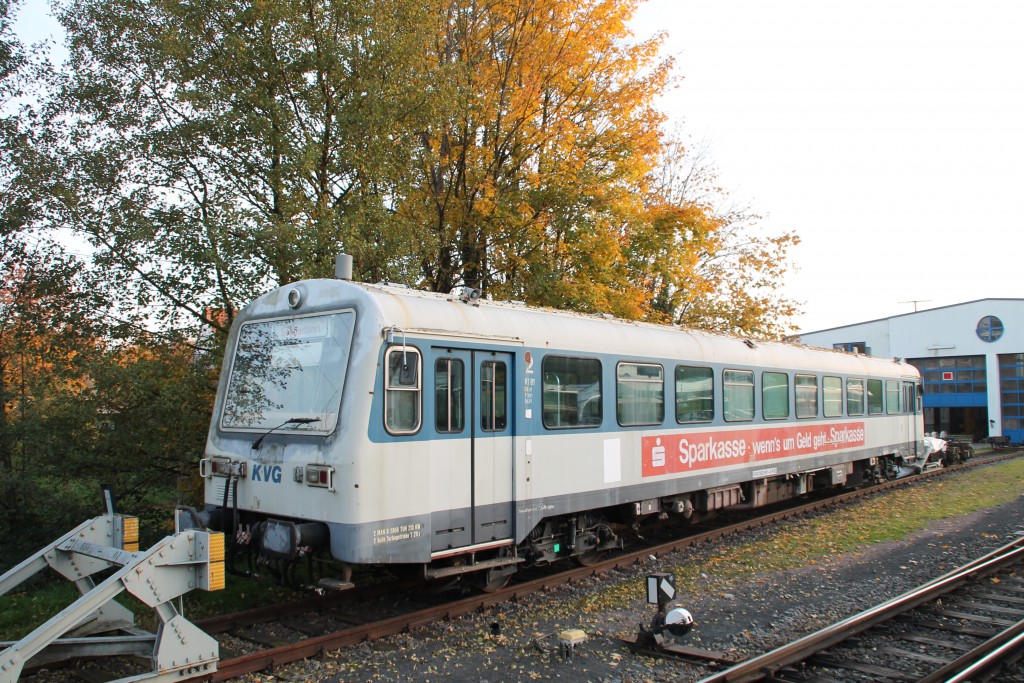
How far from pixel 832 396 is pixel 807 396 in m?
1.29

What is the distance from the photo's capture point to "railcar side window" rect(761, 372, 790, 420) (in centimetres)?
1292

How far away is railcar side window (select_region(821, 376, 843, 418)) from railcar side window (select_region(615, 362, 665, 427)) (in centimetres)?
601

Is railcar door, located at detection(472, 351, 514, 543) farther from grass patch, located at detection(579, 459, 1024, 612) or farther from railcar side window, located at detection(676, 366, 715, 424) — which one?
railcar side window, located at detection(676, 366, 715, 424)

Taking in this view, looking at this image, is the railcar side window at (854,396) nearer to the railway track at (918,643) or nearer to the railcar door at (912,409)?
the railcar door at (912,409)

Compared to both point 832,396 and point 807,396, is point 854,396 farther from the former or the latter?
point 807,396

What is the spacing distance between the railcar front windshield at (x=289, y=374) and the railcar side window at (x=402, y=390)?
0.42 m

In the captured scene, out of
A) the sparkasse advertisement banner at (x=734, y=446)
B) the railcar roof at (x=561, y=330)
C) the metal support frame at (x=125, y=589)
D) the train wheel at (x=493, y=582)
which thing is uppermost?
the railcar roof at (x=561, y=330)

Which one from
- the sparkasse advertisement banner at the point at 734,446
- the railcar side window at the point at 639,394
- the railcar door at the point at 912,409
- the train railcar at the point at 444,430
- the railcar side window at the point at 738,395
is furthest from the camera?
the railcar door at the point at 912,409

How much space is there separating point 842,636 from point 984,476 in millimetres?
16582

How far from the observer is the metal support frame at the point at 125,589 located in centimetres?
546

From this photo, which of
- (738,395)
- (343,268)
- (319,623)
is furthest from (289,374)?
(738,395)

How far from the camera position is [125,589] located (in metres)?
5.88

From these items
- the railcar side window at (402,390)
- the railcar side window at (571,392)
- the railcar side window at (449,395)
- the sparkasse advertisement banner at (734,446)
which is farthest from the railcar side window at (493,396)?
the sparkasse advertisement banner at (734,446)

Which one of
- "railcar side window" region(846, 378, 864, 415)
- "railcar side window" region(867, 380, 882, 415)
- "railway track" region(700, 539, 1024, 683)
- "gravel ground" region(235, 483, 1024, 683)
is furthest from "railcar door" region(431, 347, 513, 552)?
"railcar side window" region(867, 380, 882, 415)
